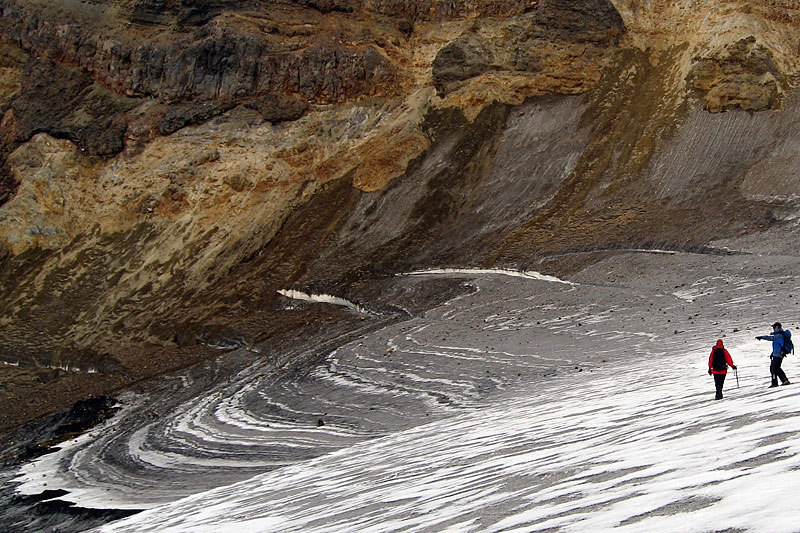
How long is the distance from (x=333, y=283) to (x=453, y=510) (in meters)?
31.4

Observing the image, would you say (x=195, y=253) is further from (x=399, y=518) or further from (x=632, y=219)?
(x=399, y=518)

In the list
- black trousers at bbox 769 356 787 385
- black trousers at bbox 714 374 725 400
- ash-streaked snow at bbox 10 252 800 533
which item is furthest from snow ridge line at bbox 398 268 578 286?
black trousers at bbox 769 356 787 385

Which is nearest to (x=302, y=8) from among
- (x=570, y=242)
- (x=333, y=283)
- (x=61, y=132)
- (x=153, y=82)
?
(x=153, y=82)

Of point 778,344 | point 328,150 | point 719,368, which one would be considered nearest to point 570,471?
point 719,368

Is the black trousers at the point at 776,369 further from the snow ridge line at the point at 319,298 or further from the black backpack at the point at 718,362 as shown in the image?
the snow ridge line at the point at 319,298

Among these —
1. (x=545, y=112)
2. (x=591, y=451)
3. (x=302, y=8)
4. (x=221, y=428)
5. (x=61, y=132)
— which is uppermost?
(x=302, y=8)

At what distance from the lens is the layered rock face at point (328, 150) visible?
37.3 metres

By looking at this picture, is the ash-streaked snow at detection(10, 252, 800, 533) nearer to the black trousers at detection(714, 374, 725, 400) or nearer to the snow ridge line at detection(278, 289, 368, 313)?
the black trousers at detection(714, 374, 725, 400)

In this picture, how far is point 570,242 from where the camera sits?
1432 inches

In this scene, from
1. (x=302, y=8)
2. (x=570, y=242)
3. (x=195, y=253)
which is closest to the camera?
(x=570, y=242)

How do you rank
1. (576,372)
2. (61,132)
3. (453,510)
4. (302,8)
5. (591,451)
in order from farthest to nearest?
(302,8) < (61,132) < (576,372) < (591,451) < (453,510)

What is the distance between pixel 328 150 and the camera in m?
47.3

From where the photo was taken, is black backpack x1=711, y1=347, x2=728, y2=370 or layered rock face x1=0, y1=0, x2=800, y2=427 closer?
black backpack x1=711, y1=347, x2=728, y2=370

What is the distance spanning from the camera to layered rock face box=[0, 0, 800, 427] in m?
37.3
